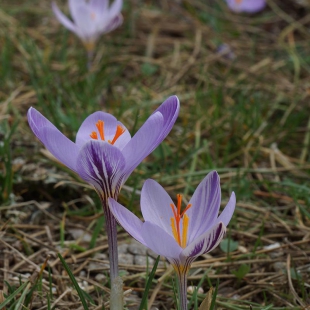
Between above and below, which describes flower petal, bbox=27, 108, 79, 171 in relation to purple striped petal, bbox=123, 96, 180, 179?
below

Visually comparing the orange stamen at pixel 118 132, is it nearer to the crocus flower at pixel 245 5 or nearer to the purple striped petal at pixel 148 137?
the purple striped petal at pixel 148 137

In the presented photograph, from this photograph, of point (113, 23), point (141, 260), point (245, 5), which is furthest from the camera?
point (245, 5)

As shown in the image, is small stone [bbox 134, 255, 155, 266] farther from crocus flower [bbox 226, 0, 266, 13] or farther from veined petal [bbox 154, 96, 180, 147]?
crocus flower [bbox 226, 0, 266, 13]

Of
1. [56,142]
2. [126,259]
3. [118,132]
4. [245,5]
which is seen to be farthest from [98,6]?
[56,142]

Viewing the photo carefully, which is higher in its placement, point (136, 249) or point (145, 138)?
point (145, 138)

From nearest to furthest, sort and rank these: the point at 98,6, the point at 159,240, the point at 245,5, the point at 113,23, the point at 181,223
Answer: the point at 159,240 → the point at 181,223 → the point at 113,23 → the point at 98,6 → the point at 245,5

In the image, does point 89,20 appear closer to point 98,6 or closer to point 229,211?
point 98,6

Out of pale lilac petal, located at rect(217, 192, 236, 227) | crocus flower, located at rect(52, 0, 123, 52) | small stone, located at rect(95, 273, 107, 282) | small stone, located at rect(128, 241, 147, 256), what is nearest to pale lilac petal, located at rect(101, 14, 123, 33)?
crocus flower, located at rect(52, 0, 123, 52)
